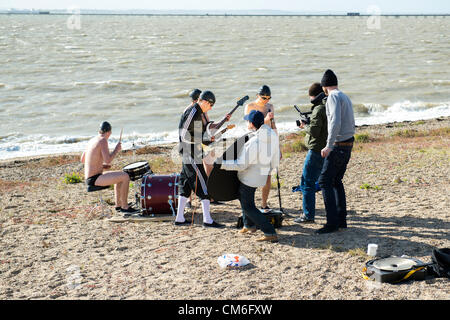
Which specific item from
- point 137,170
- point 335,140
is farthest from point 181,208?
point 335,140

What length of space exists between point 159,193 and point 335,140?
10.5ft

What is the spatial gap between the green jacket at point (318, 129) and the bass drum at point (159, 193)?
8.00 ft

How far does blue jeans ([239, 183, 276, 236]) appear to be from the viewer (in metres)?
7.04

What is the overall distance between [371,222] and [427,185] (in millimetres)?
2712

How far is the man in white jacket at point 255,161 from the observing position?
21.9 feet

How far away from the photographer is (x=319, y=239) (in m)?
7.47

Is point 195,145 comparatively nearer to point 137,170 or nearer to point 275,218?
point 137,170

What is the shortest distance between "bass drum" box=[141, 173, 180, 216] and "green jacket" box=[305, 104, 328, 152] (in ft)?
8.00

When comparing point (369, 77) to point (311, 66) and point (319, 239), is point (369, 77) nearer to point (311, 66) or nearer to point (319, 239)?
point (311, 66)

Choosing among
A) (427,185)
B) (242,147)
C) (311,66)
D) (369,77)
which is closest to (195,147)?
(242,147)

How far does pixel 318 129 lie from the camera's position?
7.64 m

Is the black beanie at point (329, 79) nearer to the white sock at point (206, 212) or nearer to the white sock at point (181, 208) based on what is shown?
the white sock at point (206, 212)

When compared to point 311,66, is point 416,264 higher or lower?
lower

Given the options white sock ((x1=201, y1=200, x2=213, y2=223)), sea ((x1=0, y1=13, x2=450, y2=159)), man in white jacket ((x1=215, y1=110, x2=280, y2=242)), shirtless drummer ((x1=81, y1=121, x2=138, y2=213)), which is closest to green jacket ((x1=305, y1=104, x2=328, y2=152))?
man in white jacket ((x1=215, y1=110, x2=280, y2=242))
